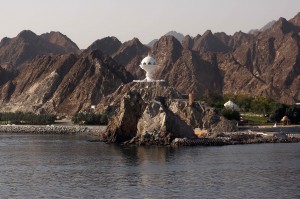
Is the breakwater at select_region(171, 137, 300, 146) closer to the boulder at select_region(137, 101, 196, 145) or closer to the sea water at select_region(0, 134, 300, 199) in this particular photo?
the boulder at select_region(137, 101, 196, 145)

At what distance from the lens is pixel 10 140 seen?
136 m

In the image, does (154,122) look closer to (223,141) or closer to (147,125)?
(147,125)

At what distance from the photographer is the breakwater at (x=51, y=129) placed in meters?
155

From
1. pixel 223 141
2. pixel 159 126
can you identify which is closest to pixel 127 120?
pixel 159 126

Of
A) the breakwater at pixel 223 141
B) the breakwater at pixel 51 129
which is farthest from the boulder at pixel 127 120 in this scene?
the breakwater at pixel 51 129

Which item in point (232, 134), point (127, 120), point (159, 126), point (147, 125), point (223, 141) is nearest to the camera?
point (159, 126)

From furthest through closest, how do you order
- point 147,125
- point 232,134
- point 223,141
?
point 232,134 < point 223,141 < point 147,125

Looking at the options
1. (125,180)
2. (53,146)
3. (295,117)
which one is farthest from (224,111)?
(125,180)

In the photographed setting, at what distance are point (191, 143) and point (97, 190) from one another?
48808mm

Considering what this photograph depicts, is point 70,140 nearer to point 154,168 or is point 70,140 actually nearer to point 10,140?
point 10,140

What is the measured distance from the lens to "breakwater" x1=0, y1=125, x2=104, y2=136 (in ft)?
507

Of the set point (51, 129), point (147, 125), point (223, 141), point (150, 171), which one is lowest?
point (150, 171)

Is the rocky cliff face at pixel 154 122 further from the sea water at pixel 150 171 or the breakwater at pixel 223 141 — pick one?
the sea water at pixel 150 171

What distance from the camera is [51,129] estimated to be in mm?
161000
